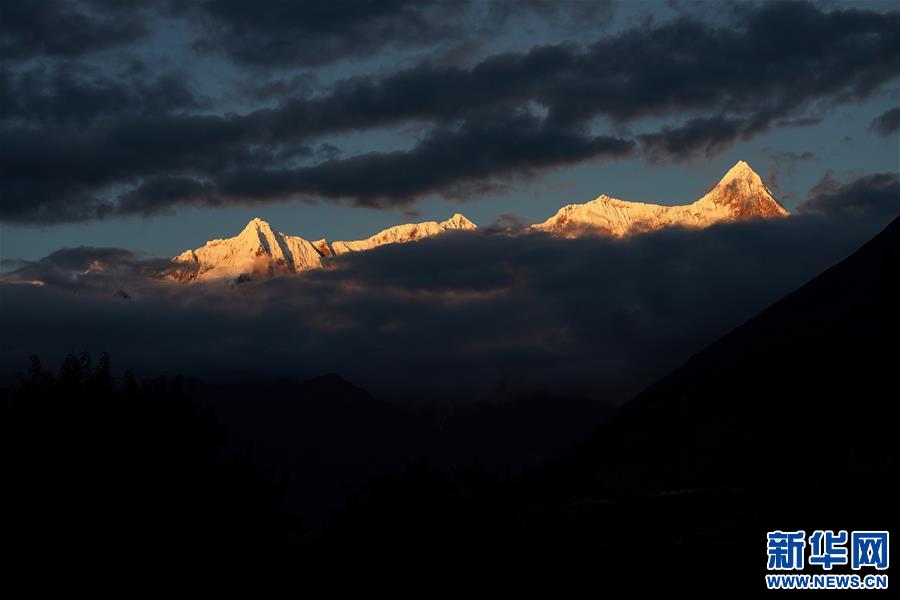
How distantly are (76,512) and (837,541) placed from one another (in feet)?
161

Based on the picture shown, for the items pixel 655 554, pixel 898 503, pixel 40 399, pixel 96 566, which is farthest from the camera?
pixel 40 399

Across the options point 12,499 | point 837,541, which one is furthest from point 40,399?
point 837,541

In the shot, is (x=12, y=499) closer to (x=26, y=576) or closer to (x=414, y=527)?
(x=26, y=576)

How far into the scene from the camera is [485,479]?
80500 mm

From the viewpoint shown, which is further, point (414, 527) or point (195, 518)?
point (195, 518)

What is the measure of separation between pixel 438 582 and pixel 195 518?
27.8 meters

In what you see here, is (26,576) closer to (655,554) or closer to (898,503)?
(655,554)

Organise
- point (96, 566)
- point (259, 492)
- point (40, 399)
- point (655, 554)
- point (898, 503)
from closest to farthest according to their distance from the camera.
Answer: point (898, 503) < point (655, 554) < point (96, 566) < point (40, 399) < point (259, 492)

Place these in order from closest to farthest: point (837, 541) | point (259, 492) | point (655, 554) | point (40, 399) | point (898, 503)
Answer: point (837, 541), point (898, 503), point (655, 554), point (40, 399), point (259, 492)

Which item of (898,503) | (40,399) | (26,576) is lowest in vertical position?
(26,576)

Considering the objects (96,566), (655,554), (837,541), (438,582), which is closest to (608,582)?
(655,554)

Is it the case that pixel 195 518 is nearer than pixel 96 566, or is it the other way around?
pixel 96 566

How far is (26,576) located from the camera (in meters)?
76.0

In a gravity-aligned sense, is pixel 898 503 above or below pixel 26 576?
above
